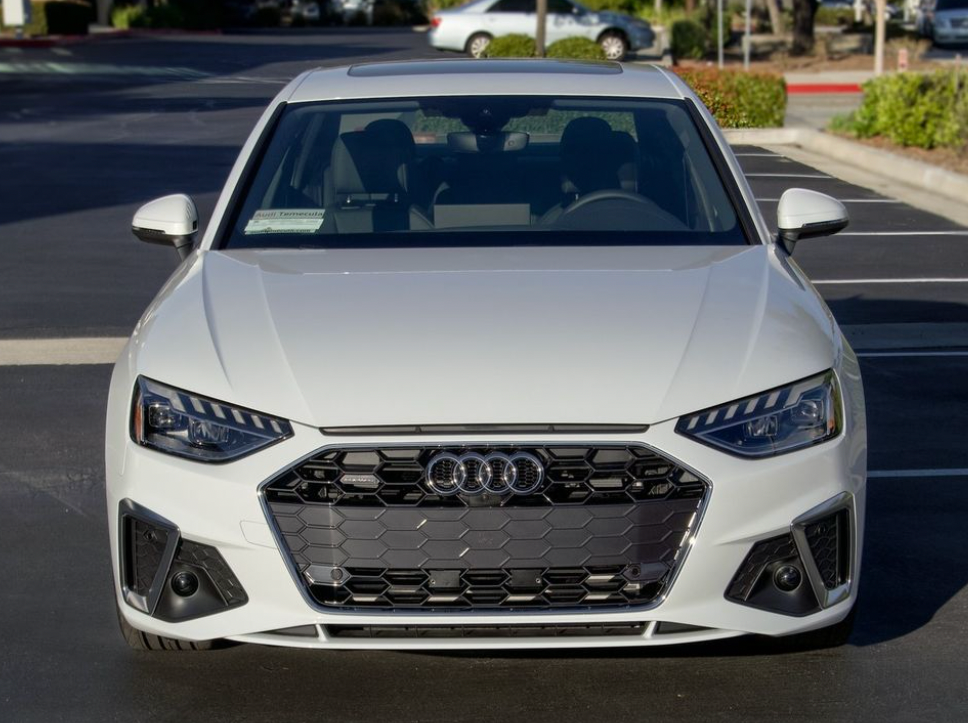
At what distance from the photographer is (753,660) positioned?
470cm

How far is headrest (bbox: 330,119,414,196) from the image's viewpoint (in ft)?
18.9

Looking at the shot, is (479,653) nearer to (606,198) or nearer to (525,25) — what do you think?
(606,198)

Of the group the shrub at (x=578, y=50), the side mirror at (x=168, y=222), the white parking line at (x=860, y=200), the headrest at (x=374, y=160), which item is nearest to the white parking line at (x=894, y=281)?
the white parking line at (x=860, y=200)

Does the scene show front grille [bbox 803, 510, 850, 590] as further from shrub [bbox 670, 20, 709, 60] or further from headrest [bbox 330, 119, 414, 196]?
shrub [bbox 670, 20, 709, 60]

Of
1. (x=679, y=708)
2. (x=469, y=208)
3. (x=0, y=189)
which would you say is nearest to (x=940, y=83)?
(x=0, y=189)

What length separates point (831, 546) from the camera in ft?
14.2

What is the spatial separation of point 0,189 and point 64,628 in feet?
42.6

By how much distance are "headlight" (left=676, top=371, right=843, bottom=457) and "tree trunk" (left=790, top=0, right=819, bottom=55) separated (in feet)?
Result: 128

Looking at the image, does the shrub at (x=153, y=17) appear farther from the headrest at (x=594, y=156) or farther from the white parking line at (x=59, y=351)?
the headrest at (x=594, y=156)

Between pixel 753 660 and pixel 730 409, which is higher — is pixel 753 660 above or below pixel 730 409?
below

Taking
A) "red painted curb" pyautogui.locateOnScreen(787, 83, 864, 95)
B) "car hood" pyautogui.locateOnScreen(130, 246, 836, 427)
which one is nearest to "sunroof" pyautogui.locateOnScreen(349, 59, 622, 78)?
"car hood" pyautogui.locateOnScreen(130, 246, 836, 427)

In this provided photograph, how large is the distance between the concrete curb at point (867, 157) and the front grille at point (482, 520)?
1335 cm

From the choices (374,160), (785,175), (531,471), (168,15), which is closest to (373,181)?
(374,160)

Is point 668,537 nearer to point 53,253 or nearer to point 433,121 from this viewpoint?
point 433,121
